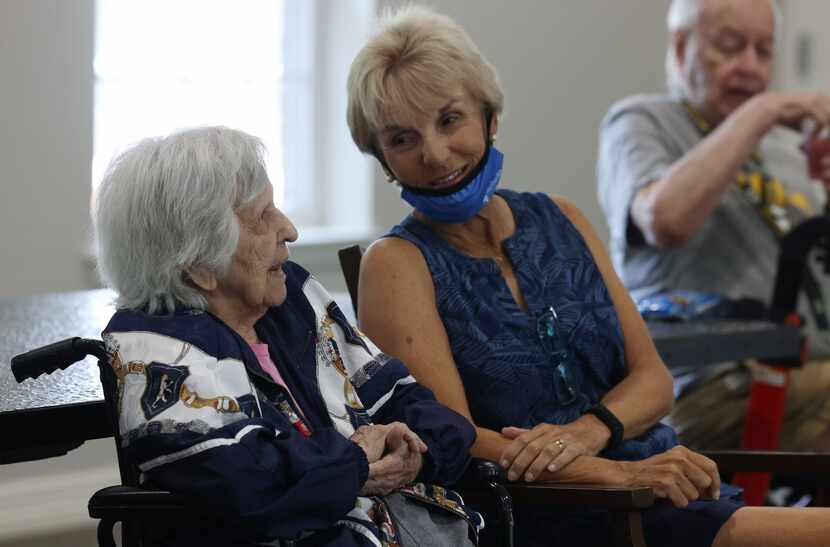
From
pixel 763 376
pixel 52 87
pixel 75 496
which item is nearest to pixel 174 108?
pixel 52 87

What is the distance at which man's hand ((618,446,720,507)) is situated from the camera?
1868 millimetres

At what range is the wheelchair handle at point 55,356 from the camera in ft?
5.32

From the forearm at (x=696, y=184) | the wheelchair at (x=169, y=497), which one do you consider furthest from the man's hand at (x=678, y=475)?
the forearm at (x=696, y=184)

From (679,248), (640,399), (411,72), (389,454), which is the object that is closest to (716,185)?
(679,248)

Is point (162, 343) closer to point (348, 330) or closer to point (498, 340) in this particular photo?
point (348, 330)

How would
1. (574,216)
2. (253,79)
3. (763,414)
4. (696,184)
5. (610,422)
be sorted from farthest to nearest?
(253,79)
(696,184)
(763,414)
(574,216)
(610,422)

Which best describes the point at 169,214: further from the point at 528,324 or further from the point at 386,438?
Result: the point at 528,324

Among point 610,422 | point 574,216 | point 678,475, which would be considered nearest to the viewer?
point 678,475

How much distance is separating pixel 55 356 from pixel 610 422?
0.89 meters

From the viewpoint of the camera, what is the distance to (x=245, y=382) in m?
1.64

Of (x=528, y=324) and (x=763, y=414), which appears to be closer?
(x=528, y=324)

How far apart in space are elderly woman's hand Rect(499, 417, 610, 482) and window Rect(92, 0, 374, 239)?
7.52 feet

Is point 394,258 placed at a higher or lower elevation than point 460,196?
lower

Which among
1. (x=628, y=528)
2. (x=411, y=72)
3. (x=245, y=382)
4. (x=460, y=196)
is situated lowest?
(x=628, y=528)
